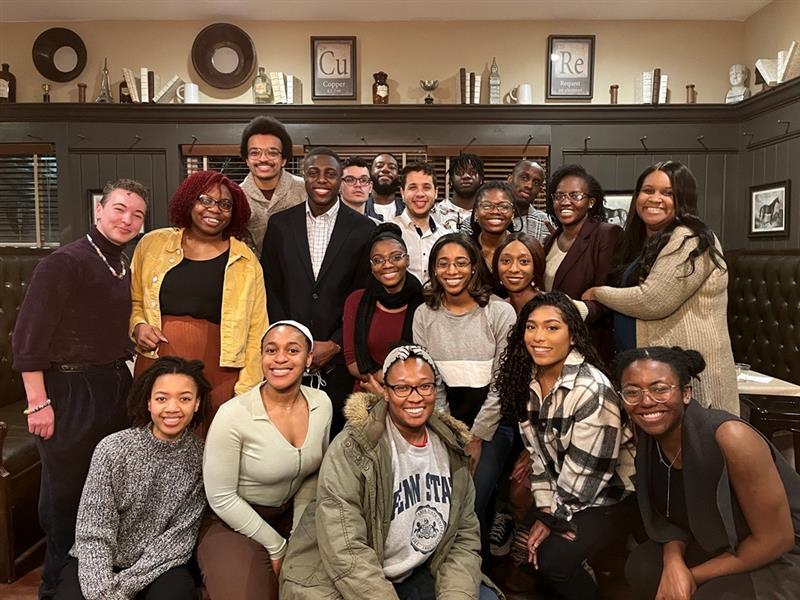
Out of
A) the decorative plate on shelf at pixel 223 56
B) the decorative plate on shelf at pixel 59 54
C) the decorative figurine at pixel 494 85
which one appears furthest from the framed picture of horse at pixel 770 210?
the decorative plate on shelf at pixel 59 54

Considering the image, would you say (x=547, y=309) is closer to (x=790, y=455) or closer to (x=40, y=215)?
(x=790, y=455)

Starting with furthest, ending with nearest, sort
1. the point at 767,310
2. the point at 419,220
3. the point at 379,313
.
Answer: the point at 767,310 < the point at 419,220 < the point at 379,313

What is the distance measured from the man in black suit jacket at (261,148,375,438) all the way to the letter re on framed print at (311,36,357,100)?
295cm

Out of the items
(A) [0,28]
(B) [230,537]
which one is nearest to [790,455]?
(B) [230,537]

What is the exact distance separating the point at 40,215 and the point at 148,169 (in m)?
1.19

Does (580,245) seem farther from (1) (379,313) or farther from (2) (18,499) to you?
(2) (18,499)

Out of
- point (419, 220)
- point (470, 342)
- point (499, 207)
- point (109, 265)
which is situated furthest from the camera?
point (419, 220)

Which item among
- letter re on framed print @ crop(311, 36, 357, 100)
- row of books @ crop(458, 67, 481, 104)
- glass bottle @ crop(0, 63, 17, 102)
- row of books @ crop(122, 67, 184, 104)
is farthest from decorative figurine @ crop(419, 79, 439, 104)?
glass bottle @ crop(0, 63, 17, 102)

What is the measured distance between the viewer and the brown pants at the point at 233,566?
6.50 ft

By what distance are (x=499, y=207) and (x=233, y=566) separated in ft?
6.00

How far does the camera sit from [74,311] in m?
2.21

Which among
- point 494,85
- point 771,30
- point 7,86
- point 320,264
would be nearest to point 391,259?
point 320,264

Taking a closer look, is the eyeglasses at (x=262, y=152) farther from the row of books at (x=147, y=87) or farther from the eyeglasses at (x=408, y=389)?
the row of books at (x=147, y=87)

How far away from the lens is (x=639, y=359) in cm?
194
